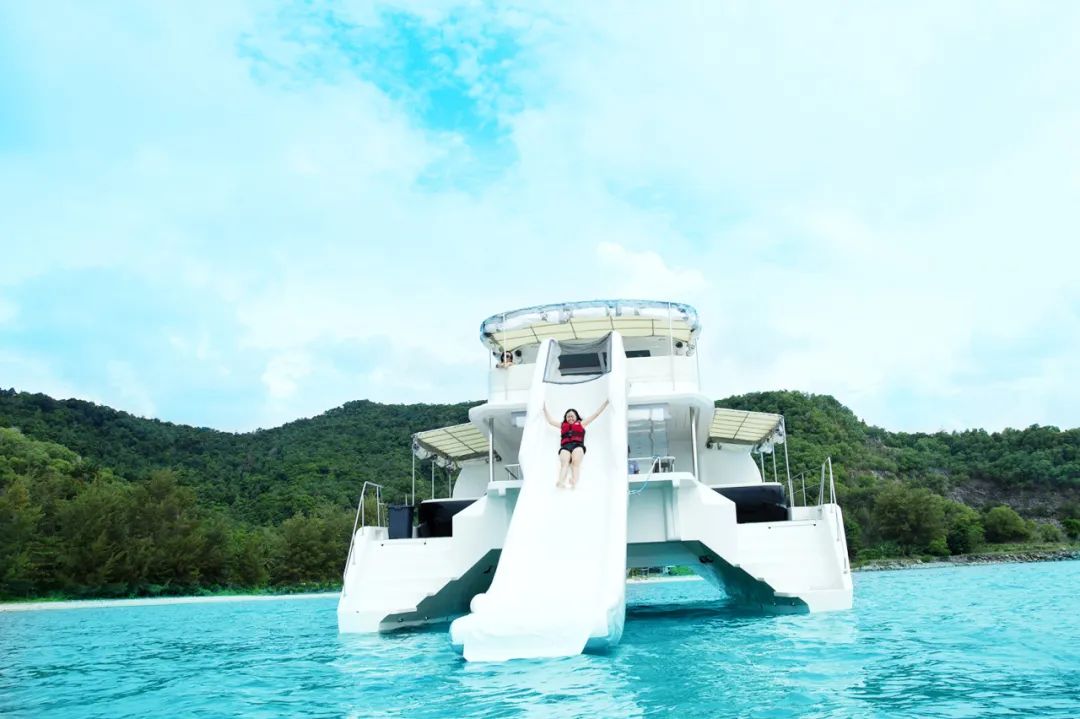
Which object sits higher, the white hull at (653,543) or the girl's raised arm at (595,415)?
the girl's raised arm at (595,415)

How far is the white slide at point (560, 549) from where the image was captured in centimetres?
676

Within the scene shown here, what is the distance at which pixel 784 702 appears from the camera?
481 cm

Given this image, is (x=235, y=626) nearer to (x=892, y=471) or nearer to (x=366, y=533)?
(x=366, y=533)

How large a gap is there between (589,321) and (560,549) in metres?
5.69

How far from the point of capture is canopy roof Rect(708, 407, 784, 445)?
43.9ft

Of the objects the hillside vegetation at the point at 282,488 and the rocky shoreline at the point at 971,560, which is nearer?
the hillside vegetation at the point at 282,488

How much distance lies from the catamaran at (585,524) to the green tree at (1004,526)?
35172mm

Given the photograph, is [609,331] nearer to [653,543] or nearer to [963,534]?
[653,543]

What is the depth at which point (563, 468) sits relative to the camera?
9445 millimetres

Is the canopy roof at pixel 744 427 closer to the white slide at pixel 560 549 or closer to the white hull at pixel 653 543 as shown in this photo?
the white slide at pixel 560 549

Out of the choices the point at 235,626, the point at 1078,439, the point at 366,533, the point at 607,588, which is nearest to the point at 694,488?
the point at 607,588

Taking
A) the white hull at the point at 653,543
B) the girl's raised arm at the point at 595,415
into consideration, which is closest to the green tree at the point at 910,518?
the white hull at the point at 653,543

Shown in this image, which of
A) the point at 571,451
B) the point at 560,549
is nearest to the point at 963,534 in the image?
the point at 571,451

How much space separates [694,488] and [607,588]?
117 inches
